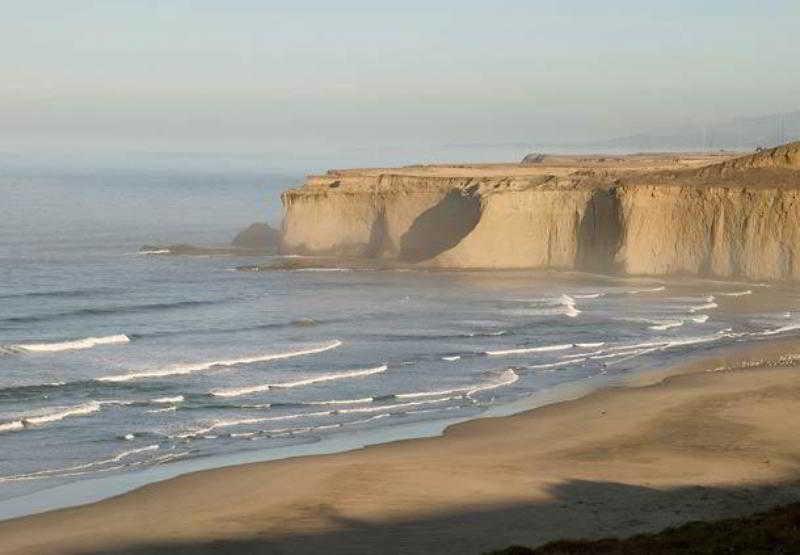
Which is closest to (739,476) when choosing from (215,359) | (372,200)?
(215,359)

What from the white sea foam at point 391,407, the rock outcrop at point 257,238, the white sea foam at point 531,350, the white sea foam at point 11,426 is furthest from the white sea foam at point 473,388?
the rock outcrop at point 257,238

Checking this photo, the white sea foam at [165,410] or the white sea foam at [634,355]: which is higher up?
the white sea foam at [165,410]

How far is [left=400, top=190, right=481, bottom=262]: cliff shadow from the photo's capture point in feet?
216

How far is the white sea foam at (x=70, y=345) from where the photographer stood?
1554 inches

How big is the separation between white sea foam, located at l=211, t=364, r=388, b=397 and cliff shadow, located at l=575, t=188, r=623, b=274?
26596mm

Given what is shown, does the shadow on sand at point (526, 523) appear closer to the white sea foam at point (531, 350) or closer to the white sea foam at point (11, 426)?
the white sea foam at point (11, 426)

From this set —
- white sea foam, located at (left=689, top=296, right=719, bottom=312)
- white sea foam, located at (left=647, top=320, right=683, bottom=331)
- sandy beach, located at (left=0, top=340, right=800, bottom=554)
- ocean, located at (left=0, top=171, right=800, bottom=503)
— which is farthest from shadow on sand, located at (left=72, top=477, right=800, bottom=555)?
white sea foam, located at (left=689, top=296, right=719, bottom=312)

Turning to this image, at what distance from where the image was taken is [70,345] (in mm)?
40250

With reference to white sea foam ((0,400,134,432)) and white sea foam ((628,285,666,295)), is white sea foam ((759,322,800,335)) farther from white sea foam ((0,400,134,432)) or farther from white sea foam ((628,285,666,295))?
white sea foam ((0,400,134,432))

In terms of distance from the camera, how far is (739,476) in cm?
2339

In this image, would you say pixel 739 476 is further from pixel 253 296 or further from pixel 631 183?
pixel 631 183

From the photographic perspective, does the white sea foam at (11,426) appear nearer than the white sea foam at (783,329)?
Yes

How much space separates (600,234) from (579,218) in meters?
1.14

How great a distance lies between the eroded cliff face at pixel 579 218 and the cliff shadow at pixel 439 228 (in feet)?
0.21
